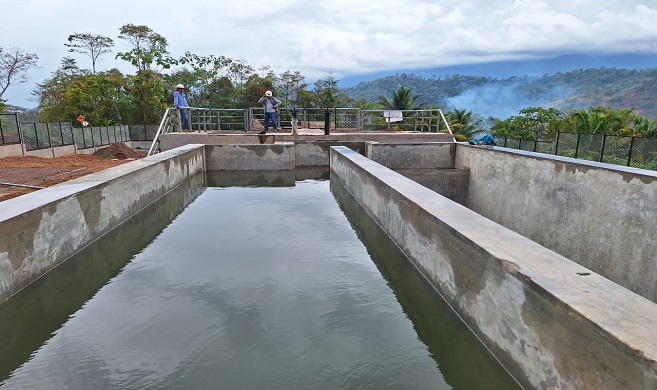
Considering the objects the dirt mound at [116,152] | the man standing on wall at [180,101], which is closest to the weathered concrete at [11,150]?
the dirt mound at [116,152]

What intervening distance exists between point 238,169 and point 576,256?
1021cm

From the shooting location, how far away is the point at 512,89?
168 metres

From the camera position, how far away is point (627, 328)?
210cm

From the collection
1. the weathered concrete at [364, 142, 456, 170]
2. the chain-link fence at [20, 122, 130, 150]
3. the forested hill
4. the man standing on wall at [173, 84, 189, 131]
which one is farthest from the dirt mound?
the forested hill

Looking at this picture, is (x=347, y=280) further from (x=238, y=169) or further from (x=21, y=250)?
(x=238, y=169)

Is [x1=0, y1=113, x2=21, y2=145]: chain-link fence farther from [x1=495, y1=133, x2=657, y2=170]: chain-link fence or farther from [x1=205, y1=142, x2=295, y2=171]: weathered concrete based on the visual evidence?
[x1=495, y1=133, x2=657, y2=170]: chain-link fence

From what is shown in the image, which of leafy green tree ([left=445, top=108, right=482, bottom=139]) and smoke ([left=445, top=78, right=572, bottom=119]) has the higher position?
smoke ([left=445, top=78, right=572, bottom=119])

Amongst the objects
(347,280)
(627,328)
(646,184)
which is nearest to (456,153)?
(646,184)

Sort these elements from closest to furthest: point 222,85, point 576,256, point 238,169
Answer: point 576,256 < point 238,169 < point 222,85

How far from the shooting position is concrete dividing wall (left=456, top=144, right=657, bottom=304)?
5078mm

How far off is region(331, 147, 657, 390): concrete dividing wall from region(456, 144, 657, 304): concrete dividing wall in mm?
2494

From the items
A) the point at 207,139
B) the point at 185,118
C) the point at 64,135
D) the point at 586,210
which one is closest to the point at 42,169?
the point at 185,118

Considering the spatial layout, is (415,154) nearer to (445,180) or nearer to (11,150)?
(445,180)

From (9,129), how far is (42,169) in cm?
538
